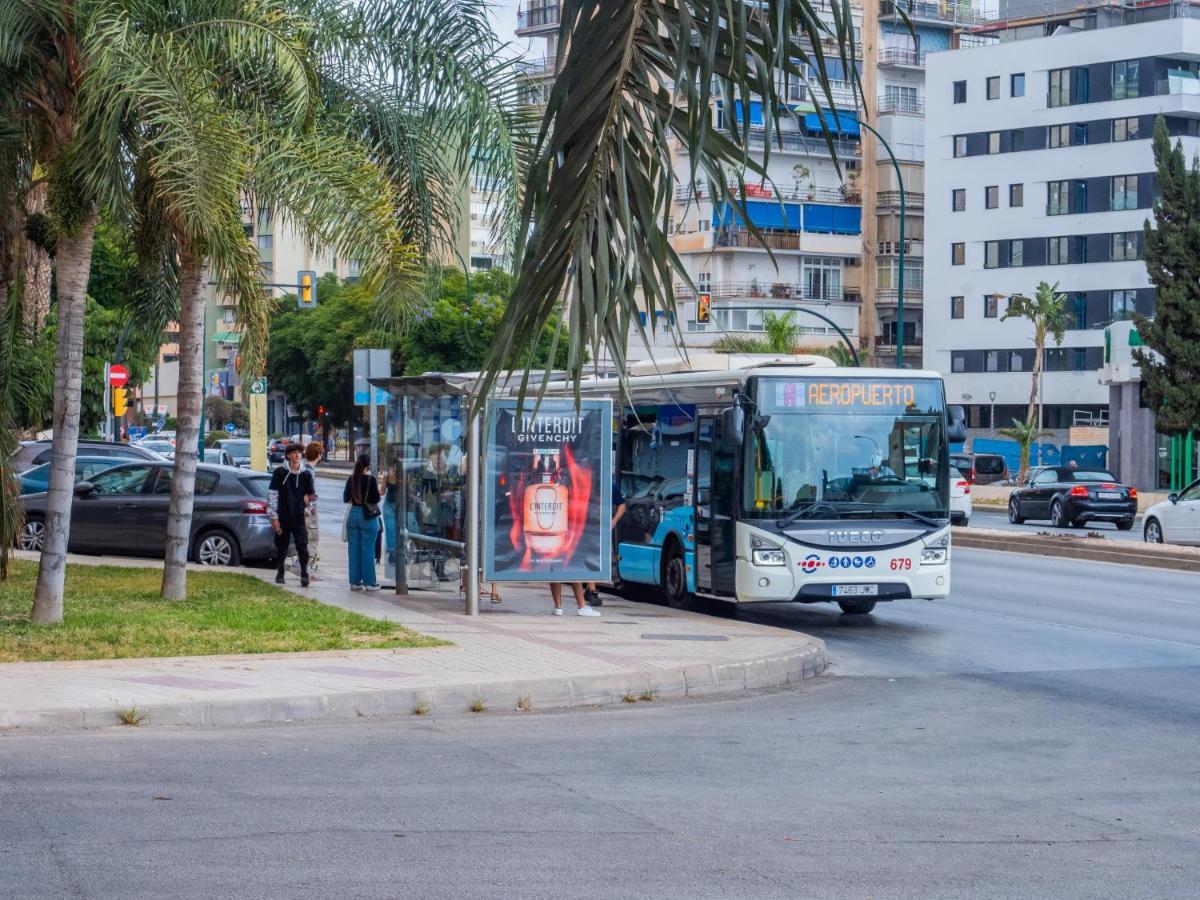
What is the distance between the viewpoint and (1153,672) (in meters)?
14.5

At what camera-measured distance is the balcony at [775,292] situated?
79.8 metres

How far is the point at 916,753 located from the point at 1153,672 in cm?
514

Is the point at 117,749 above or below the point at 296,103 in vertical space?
Answer: below

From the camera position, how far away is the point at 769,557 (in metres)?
17.8

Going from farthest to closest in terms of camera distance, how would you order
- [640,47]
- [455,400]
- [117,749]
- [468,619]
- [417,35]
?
1. [455,400]
2. [468,619]
3. [417,35]
4. [117,749]
5. [640,47]

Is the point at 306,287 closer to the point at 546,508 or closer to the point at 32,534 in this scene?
the point at 32,534

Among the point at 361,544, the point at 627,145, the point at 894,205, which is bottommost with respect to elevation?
the point at 361,544

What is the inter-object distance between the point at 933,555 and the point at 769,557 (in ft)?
6.15

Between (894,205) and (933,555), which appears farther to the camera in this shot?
(894,205)

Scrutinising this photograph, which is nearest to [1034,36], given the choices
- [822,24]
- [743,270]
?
[743,270]

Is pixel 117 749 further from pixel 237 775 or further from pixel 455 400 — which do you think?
pixel 455 400

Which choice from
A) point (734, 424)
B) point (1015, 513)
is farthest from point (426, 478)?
point (1015, 513)

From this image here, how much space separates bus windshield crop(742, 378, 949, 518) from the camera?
18016 millimetres

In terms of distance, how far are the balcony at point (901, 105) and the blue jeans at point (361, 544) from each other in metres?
69.9
